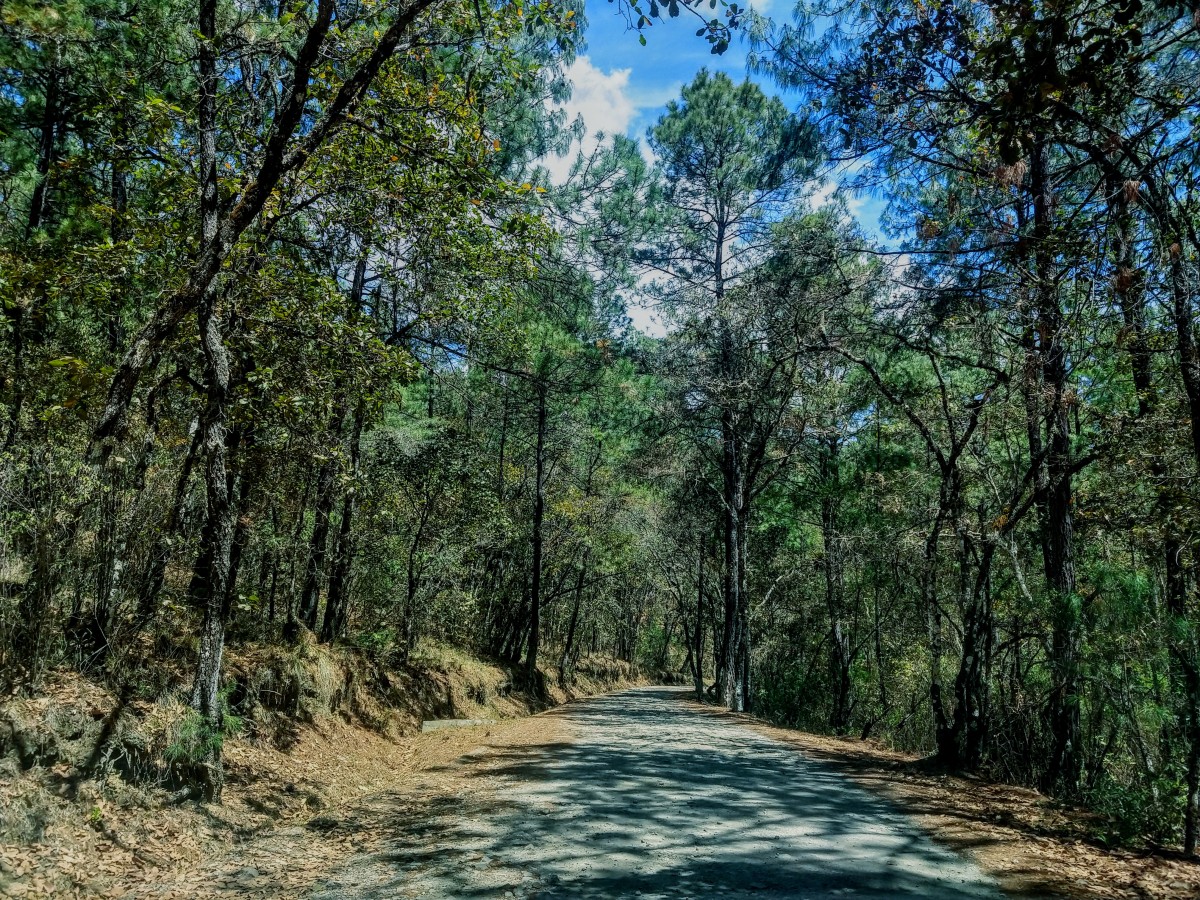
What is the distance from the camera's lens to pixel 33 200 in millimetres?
10641

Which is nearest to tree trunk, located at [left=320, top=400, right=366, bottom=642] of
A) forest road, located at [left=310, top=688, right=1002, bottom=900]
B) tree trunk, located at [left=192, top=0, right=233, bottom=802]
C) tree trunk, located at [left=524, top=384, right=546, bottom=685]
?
tree trunk, located at [left=192, top=0, right=233, bottom=802]

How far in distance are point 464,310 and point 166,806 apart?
6272mm

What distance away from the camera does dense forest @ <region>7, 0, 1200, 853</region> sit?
5.54 metres

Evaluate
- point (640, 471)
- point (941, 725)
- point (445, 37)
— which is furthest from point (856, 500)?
point (445, 37)

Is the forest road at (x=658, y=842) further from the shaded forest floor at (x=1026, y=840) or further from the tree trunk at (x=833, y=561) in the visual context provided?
the tree trunk at (x=833, y=561)

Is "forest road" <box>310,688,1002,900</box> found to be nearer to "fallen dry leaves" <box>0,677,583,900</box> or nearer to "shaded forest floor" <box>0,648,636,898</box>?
"fallen dry leaves" <box>0,677,583,900</box>

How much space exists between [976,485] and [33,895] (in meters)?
16.2

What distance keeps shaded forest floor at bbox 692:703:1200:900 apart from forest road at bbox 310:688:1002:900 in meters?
0.28

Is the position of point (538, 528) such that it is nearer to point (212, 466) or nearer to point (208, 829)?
point (212, 466)

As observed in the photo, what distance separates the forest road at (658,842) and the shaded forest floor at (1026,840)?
28 centimetres

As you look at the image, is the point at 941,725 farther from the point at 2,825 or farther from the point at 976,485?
the point at 2,825

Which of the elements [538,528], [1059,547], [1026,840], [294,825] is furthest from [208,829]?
[538,528]

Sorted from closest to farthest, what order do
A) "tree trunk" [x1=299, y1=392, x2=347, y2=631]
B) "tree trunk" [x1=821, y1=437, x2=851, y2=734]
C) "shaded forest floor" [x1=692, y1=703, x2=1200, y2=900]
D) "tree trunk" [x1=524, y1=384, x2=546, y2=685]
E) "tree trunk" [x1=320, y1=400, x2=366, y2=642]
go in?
1. "shaded forest floor" [x1=692, y1=703, x2=1200, y2=900]
2. "tree trunk" [x1=299, y1=392, x2=347, y2=631]
3. "tree trunk" [x1=320, y1=400, x2=366, y2=642]
4. "tree trunk" [x1=821, y1=437, x2=851, y2=734]
5. "tree trunk" [x1=524, y1=384, x2=546, y2=685]

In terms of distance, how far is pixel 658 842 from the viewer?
5645 mm
